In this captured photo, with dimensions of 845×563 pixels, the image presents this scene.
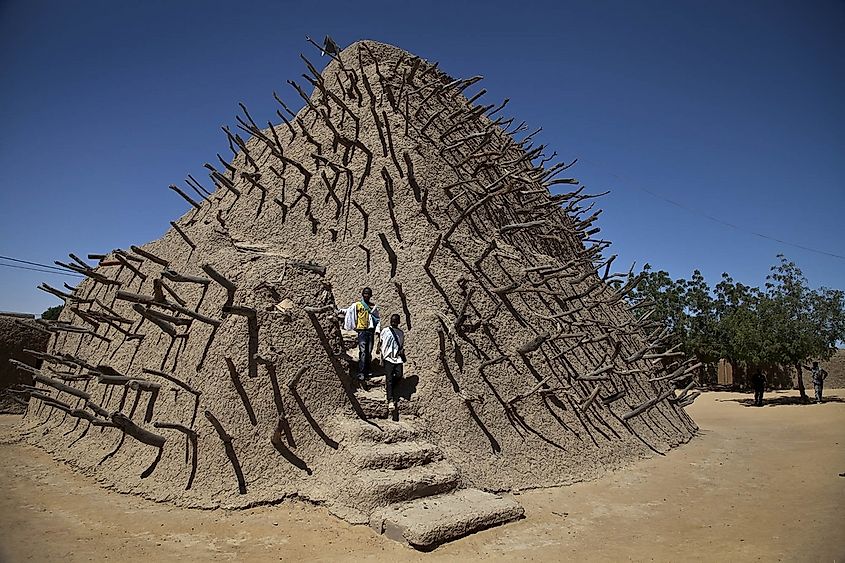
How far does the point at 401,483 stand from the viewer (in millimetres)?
6770

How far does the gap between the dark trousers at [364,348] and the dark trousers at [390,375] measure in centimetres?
42

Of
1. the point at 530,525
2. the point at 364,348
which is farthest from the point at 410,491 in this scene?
the point at 364,348

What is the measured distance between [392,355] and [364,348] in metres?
0.49

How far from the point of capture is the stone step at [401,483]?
261 inches

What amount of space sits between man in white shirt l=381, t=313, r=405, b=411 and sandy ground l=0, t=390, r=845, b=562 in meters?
1.99

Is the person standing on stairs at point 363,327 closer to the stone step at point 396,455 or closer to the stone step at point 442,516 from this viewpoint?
the stone step at point 396,455

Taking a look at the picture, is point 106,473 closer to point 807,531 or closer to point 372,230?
point 372,230

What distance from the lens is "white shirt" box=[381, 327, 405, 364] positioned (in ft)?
27.0

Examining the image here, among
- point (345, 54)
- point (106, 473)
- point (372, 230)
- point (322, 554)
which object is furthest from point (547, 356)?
point (345, 54)

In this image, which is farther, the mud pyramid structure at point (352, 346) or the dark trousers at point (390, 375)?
the dark trousers at point (390, 375)

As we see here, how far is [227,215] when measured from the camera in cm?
1229

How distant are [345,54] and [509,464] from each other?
10944mm

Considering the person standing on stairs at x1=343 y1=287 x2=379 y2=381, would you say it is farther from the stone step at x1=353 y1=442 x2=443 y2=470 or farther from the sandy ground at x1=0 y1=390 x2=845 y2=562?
the sandy ground at x1=0 y1=390 x2=845 y2=562

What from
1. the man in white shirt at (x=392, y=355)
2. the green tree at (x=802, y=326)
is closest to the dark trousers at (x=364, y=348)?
the man in white shirt at (x=392, y=355)
